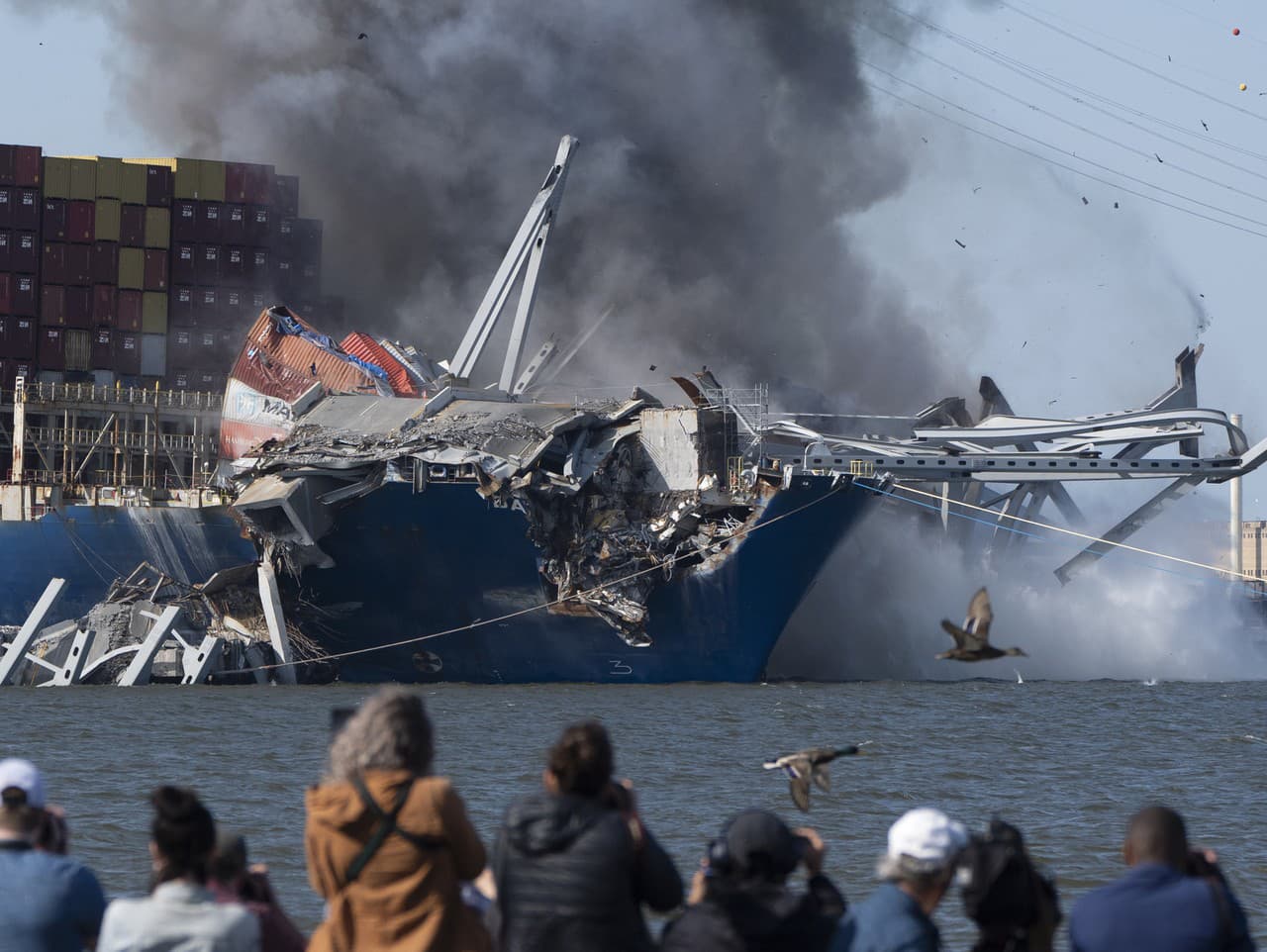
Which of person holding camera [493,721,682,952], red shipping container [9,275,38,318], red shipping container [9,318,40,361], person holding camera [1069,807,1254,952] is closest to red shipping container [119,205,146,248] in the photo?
red shipping container [9,275,38,318]

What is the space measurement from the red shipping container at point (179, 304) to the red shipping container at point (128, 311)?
52.9 inches

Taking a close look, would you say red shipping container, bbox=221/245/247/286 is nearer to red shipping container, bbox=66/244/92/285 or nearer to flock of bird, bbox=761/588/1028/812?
red shipping container, bbox=66/244/92/285

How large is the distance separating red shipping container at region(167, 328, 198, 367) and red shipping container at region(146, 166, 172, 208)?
4.64 meters

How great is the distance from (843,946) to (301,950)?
217cm

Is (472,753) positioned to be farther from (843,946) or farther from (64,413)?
(64,413)

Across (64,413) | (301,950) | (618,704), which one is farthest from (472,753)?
(64,413)

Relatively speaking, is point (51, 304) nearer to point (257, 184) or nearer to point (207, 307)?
point (207, 307)

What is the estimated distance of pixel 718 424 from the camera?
4647 cm

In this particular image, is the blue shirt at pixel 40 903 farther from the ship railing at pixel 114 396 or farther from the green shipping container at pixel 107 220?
the green shipping container at pixel 107 220

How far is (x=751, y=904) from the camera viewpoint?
23.8ft

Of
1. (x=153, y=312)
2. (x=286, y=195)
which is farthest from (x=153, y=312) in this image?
(x=286, y=195)

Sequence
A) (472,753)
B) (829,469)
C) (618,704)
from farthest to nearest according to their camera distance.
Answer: (829,469)
(618,704)
(472,753)

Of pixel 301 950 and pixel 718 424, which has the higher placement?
pixel 718 424

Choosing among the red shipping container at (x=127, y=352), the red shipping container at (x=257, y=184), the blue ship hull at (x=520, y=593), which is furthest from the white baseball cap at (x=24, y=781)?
the red shipping container at (x=257, y=184)
